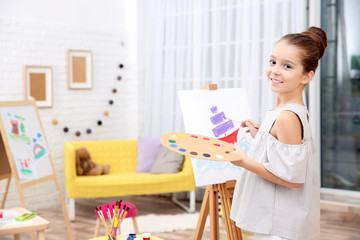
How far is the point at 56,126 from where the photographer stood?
4.73 m

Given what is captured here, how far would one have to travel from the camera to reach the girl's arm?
1685mm

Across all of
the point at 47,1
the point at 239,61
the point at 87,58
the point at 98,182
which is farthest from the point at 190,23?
the point at 98,182

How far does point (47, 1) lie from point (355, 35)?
301cm

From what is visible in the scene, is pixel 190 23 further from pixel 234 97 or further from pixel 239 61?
pixel 234 97

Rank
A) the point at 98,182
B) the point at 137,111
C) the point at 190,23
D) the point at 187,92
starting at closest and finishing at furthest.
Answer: the point at 187,92 < the point at 98,182 < the point at 190,23 < the point at 137,111

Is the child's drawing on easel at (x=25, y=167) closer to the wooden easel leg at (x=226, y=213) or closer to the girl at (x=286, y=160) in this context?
the wooden easel leg at (x=226, y=213)

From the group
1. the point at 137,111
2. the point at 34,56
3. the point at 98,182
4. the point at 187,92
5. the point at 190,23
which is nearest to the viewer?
the point at 187,92

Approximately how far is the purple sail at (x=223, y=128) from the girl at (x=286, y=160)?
732 mm

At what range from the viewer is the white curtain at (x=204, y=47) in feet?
14.0

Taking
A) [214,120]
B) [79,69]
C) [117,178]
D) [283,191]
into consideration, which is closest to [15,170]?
[117,178]

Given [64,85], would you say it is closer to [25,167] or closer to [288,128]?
[25,167]

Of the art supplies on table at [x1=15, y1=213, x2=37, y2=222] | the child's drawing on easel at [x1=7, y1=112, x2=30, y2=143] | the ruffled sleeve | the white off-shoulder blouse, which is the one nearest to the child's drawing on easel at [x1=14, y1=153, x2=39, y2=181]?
the child's drawing on easel at [x1=7, y1=112, x2=30, y2=143]

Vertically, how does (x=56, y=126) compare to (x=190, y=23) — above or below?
below

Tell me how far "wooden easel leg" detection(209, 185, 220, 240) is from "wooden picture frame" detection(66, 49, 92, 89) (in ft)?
9.35
